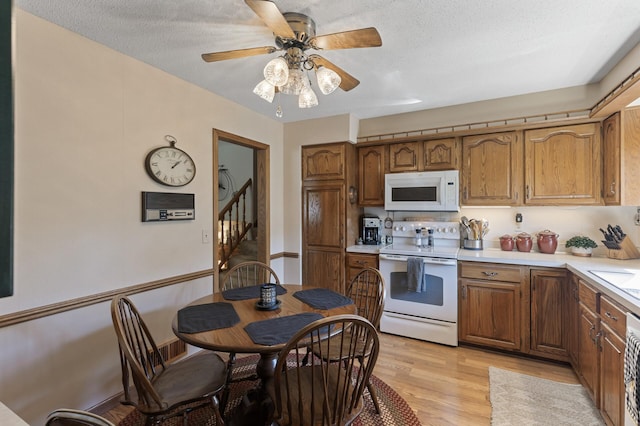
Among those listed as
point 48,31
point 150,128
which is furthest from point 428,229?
point 48,31

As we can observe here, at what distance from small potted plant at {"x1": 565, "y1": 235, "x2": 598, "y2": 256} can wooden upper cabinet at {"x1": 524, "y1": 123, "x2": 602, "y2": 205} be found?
1.19 ft

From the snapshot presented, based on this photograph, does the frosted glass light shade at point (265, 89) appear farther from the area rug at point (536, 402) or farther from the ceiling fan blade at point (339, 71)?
the area rug at point (536, 402)

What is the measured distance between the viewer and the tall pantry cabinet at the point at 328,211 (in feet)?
11.4

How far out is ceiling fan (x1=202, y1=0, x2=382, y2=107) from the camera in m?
1.41

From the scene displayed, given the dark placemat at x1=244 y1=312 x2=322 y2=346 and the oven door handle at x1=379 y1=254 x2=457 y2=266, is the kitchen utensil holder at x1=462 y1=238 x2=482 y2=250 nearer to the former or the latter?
the oven door handle at x1=379 y1=254 x2=457 y2=266

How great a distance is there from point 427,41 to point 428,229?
2040 millimetres

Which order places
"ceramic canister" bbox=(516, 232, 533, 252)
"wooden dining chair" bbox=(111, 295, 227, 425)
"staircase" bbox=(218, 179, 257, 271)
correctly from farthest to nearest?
"staircase" bbox=(218, 179, 257, 271), "ceramic canister" bbox=(516, 232, 533, 252), "wooden dining chair" bbox=(111, 295, 227, 425)

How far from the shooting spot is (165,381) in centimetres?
156

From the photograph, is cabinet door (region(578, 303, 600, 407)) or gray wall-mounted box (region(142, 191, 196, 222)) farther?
gray wall-mounted box (region(142, 191, 196, 222))

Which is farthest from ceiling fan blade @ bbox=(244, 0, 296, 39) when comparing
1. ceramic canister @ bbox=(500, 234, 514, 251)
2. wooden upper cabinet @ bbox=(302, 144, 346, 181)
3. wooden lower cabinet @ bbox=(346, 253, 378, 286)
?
ceramic canister @ bbox=(500, 234, 514, 251)

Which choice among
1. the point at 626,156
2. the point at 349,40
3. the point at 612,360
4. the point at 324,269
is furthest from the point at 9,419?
the point at 626,156

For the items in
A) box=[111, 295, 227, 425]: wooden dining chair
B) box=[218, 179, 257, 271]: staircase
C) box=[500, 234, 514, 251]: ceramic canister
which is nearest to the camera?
box=[111, 295, 227, 425]: wooden dining chair

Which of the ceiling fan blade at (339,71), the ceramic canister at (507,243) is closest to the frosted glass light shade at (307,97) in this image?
the ceiling fan blade at (339,71)

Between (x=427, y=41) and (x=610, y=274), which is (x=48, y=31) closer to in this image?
(x=427, y=41)
